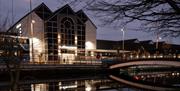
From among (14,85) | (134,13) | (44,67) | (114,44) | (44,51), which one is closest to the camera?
(134,13)

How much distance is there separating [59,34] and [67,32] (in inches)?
79.8

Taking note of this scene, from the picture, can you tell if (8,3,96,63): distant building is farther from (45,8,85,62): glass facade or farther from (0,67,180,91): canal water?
(0,67,180,91): canal water

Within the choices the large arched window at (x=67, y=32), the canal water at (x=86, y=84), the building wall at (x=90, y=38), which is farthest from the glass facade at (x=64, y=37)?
the canal water at (x=86, y=84)

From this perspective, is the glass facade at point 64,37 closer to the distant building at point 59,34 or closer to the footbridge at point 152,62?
the distant building at point 59,34

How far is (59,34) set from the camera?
56.7 m

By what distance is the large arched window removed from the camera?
57.7 metres

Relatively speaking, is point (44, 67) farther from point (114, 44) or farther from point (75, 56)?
point (114, 44)

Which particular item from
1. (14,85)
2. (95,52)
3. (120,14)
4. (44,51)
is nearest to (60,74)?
(44,51)

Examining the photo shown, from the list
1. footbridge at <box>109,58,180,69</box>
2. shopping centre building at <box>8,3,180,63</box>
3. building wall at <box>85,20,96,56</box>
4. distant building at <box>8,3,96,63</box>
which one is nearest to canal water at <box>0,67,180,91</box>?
footbridge at <box>109,58,180,69</box>

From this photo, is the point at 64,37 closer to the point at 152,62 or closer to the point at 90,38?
the point at 90,38

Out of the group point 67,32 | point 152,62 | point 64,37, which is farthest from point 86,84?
point 67,32

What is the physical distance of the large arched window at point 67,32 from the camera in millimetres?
57656

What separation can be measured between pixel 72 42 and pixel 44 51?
6867 mm

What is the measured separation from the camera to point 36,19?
55.3m
